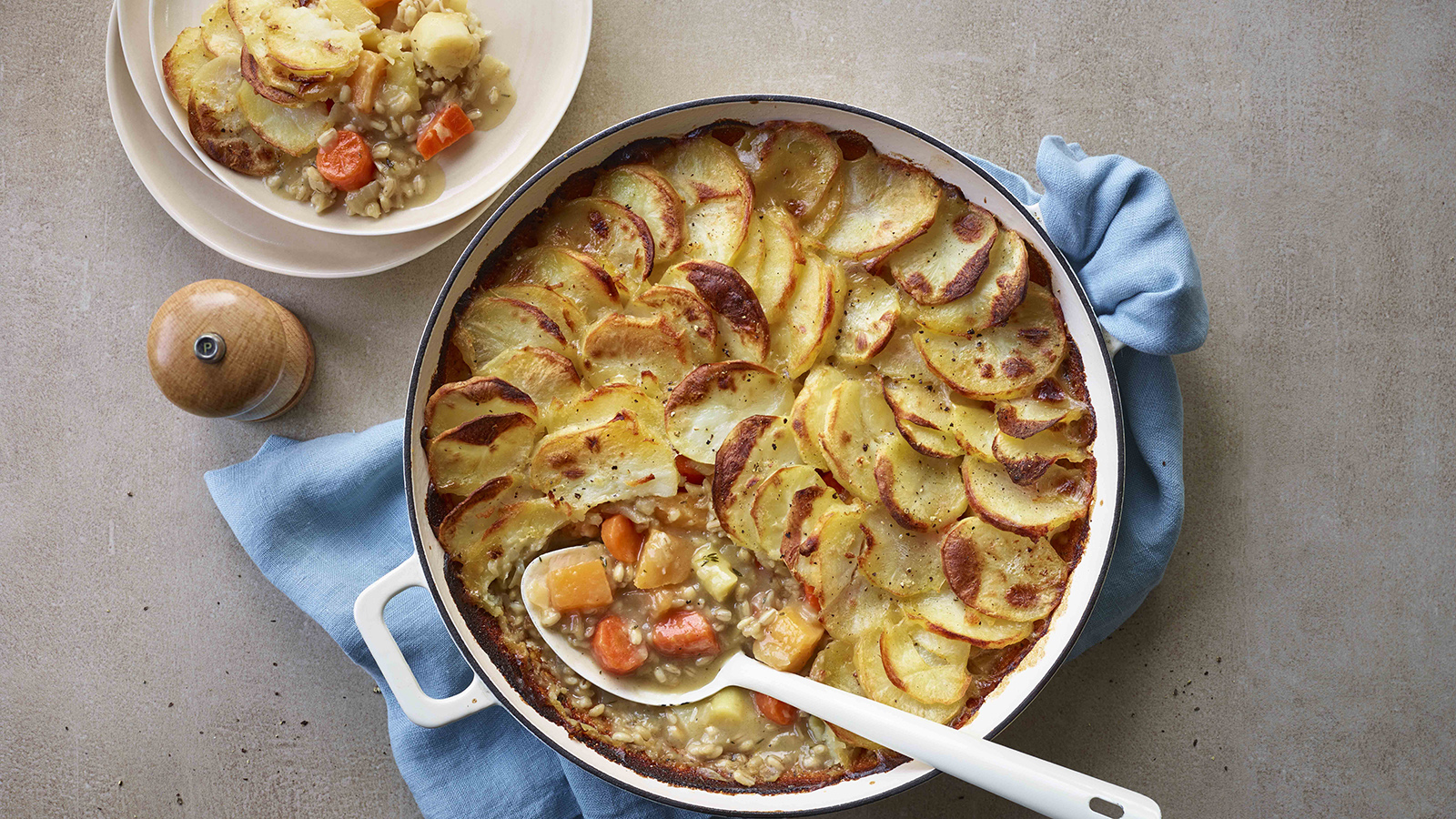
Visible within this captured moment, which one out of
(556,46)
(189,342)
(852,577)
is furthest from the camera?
(556,46)

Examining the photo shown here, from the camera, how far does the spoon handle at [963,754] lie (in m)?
1.66


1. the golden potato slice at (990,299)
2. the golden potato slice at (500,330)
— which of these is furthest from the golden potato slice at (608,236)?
the golden potato slice at (990,299)

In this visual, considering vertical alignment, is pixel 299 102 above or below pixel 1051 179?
below

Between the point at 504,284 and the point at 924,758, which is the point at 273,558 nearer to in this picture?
the point at 504,284

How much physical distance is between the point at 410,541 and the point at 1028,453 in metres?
1.76

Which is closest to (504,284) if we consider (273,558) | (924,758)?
(273,558)

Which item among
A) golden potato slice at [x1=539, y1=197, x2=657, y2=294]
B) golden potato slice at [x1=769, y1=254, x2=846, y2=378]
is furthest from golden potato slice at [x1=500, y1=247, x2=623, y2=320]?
golden potato slice at [x1=769, y1=254, x2=846, y2=378]

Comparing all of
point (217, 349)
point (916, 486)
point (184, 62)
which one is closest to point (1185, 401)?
point (916, 486)

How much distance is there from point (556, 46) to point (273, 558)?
1.70 metres

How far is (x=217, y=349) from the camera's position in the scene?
2.21 m

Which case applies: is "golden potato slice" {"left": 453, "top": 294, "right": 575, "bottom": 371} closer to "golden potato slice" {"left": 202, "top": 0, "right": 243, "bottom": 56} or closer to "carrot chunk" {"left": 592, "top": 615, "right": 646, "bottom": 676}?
"carrot chunk" {"left": 592, "top": 615, "right": 646, "bottom": 676}

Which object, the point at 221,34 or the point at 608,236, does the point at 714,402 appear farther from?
the point at 221,34

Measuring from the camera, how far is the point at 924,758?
1.85m

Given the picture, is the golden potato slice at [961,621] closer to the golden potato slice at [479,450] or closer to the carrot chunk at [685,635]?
the carrot chunk at [685,635]
